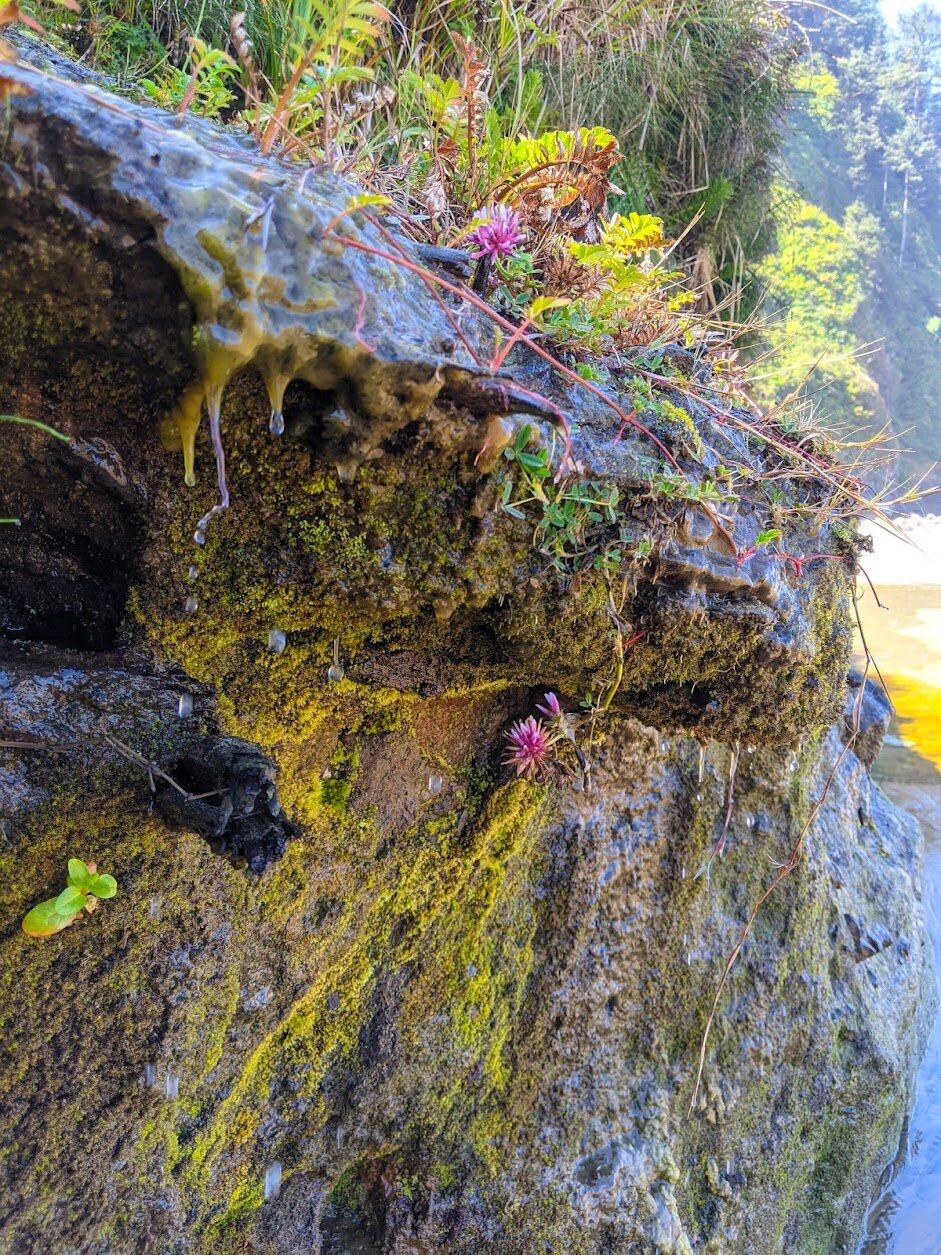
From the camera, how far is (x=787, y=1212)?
11.2 ft

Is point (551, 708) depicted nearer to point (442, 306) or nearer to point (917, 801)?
point (442, 306)

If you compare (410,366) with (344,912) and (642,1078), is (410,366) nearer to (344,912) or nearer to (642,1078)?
(344,912)

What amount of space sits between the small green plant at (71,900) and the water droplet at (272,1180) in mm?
1191

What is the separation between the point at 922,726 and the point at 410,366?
8.85 meters

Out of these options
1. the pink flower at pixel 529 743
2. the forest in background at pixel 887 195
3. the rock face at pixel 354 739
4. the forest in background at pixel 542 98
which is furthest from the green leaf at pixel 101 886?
the forest in background at pixel 887 195

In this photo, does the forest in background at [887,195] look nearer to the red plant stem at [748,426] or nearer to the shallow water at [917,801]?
the shallow water at [917,801]

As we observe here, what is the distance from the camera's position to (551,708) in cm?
245

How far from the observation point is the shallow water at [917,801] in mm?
4113

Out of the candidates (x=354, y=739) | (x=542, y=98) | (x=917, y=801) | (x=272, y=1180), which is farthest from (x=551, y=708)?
(x=917, y=801)

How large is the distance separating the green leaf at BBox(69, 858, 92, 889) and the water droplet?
1257mm

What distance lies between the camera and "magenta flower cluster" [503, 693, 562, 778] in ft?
7.98

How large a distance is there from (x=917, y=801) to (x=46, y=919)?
24.4ft

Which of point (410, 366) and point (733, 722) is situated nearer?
point (410, 366)

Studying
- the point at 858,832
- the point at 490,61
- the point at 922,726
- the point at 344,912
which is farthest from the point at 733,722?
the point at 922,726
